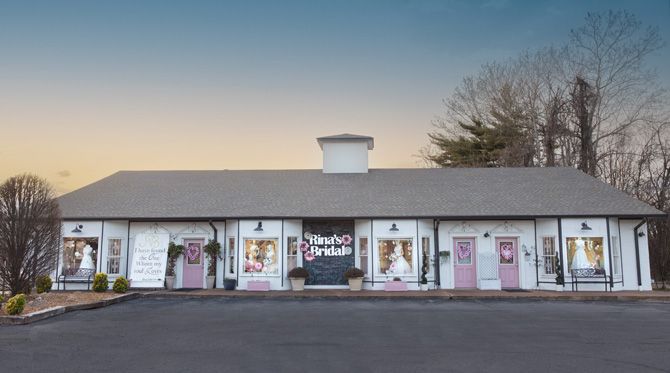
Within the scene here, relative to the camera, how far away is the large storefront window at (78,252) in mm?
19359

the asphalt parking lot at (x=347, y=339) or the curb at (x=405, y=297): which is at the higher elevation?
the curb at (x=405, y=297)

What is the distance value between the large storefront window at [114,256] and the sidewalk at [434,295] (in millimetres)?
2313

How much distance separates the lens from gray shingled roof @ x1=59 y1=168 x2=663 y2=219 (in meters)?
19.1

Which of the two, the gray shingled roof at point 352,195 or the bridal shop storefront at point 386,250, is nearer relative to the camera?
the bridal shop storefront at point 386,250

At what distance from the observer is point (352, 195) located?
825 inches

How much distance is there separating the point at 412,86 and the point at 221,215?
1036 centimetres

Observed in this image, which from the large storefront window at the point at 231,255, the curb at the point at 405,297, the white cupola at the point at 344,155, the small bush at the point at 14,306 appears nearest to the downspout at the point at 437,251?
the curb at the point at 405,297

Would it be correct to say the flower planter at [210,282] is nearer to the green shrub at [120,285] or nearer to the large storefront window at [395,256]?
the green shrub at [120,285]

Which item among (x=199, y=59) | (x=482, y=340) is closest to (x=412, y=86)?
(x=199, y=59)

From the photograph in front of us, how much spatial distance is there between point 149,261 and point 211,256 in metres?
2.24

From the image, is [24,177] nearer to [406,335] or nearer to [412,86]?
[406,335]

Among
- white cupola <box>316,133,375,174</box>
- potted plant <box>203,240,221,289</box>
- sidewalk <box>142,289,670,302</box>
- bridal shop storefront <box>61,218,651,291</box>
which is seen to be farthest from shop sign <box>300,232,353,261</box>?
white cupola <box>316,133,375,174</box>

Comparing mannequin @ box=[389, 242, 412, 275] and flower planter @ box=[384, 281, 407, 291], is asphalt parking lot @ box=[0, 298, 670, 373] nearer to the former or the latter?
flower planter @ box=[384, 281, 407, 291]

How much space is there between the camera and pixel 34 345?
938 centimetres
